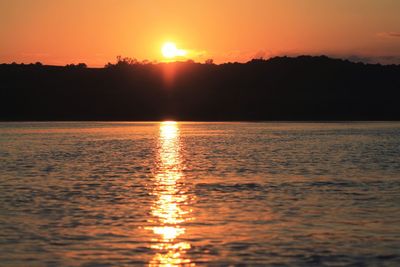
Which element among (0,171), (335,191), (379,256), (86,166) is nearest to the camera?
(379,256)

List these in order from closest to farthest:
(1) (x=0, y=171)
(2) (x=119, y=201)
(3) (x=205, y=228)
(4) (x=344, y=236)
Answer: (4) (x=344, y=236) → (3) (x=205, y=228) → (2) (x=119, y=201) → (1) (x=0, y=171)

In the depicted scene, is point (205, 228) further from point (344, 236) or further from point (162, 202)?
point (162, 202)

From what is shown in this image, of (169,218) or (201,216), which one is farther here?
(201,216)

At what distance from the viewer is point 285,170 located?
4475 cm

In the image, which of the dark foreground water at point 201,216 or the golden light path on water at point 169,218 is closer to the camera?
the golden light path on water at point 169,218

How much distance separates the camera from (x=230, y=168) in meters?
46.7

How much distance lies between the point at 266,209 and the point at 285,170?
59.7 ft

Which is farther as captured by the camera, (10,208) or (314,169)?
(314,169)

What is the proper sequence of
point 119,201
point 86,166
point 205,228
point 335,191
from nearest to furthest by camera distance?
1. point 205,228
2. point 119,201
3. point 335,191
4. point 86,166

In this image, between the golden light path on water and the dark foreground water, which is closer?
the golden light path on water

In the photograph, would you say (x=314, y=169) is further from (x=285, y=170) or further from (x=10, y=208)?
(x=10, y=208)

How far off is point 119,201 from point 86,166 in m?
20.4

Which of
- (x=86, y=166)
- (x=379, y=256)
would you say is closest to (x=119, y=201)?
(x=379, y=256)

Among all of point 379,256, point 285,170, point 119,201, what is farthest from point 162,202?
point 285,170
